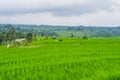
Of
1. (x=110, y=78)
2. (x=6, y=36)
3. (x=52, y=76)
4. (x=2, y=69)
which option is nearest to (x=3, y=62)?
(x=2, y=69)

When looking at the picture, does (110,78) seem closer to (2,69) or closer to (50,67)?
(50,67)

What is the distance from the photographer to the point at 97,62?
21203 millimetres

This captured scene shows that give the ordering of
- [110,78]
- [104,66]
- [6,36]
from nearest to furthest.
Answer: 1. [110,78]
2. [104,66]
3. [6,36]

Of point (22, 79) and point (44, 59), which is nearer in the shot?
point (22, 79)

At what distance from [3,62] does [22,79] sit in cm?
543

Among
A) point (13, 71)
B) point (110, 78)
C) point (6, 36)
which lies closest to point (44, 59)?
point (13, 71)

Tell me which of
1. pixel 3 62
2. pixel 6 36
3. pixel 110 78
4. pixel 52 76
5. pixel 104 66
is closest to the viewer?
pixel 110 78

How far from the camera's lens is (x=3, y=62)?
22.0 m

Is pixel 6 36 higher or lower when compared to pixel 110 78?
lower

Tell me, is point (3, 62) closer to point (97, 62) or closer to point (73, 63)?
point (73, 63)

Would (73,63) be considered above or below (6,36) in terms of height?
above

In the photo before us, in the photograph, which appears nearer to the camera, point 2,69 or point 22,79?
point 22,79

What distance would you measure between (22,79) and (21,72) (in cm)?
145

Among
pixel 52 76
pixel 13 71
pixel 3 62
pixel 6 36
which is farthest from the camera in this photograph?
pixel 6 36
